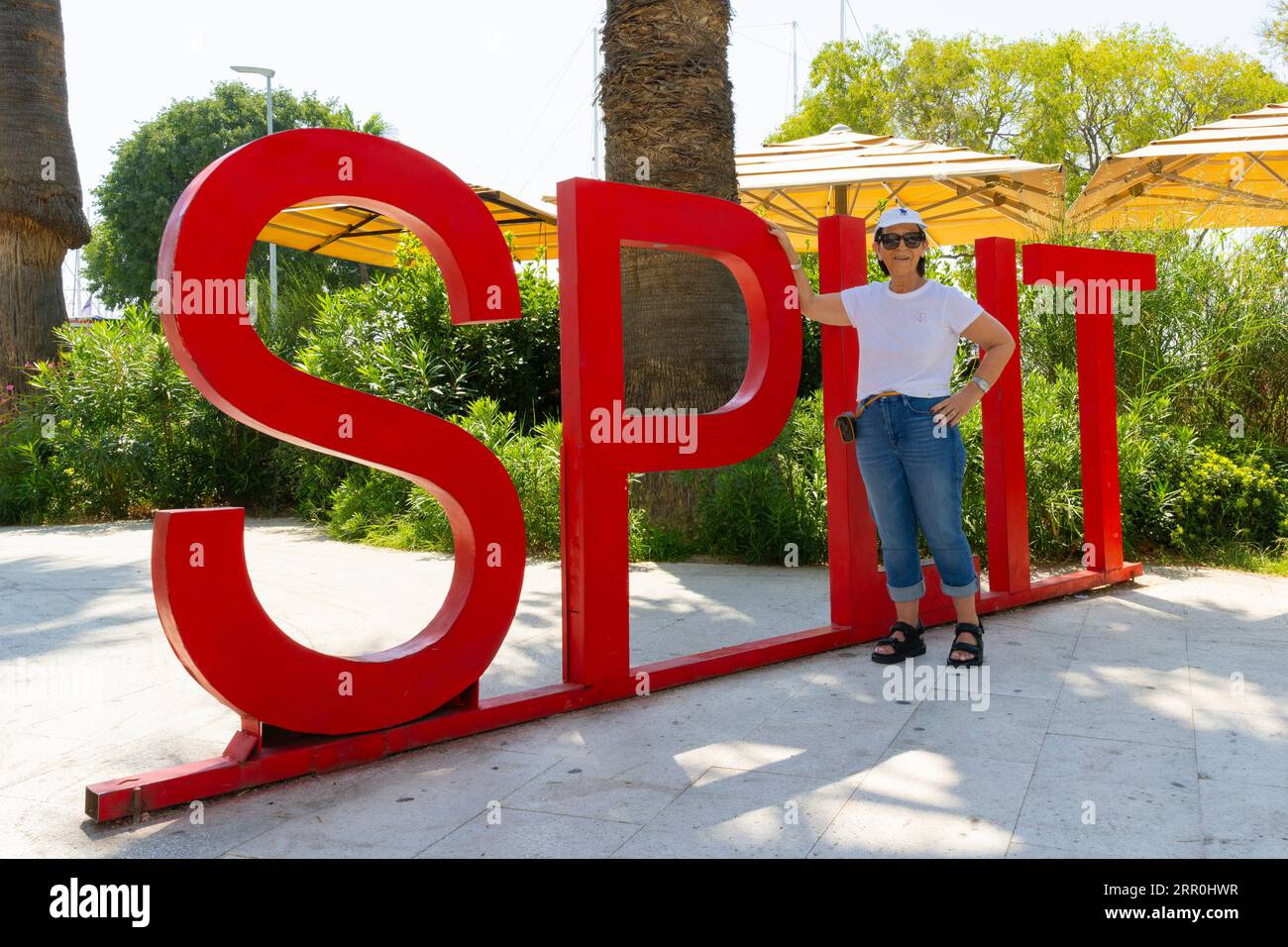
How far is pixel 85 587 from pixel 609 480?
12.9 ft

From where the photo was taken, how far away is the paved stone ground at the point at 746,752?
107 inches

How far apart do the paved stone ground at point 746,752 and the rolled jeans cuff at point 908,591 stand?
0.95 feet

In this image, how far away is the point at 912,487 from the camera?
169 inches

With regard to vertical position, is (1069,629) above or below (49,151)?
below

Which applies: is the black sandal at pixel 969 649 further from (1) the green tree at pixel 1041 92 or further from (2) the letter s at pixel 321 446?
(1) the green tree at pixel 1041 92

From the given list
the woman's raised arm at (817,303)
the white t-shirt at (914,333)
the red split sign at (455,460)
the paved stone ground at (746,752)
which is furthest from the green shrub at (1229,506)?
the woman's raised arm at (817,303)

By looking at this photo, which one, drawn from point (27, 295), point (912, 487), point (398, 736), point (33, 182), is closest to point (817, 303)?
point (912, 487)

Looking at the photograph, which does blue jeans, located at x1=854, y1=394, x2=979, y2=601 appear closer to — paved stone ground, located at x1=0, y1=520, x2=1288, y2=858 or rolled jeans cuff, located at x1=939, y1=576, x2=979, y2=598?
rolled jeans cuff, located at x1=939, y1=576, x2=979, y2=598

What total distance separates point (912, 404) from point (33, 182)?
9.98 meters

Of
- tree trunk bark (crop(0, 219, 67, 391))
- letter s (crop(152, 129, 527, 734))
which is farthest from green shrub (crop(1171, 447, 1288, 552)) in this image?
tree trunk bark (crop(0, 219, 67, 391))

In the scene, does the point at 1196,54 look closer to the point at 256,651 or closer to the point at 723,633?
the point at 723,633

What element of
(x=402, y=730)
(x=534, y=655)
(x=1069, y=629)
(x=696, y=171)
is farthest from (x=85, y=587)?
(x=1069, y=629)

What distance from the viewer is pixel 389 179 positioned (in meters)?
3.34

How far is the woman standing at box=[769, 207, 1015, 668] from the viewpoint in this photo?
416cm
